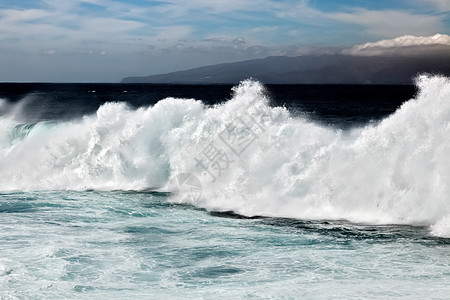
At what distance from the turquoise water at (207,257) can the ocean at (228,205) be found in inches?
1.9

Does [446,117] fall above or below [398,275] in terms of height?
above

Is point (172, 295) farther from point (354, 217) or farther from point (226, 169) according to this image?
point (226, 169)

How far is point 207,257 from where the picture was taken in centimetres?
1197

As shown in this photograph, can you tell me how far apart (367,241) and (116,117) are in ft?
48.9

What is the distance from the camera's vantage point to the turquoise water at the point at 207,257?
986 centimetres

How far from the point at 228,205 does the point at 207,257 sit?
597cm

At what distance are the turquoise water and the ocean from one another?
47 millimetres

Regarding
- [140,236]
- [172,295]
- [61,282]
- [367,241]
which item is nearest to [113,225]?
[140,236]

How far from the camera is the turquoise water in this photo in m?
9.86

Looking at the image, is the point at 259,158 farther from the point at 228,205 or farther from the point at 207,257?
the point at 207,257

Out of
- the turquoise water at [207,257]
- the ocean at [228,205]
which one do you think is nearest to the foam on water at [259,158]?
the ocean at [228,205]

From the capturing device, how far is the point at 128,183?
22.5 meters

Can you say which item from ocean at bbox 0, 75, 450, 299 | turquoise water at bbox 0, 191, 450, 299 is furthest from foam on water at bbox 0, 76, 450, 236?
turquoise water at bbox 0, 191, 450, 299

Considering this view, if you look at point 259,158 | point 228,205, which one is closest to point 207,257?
point 228,205
